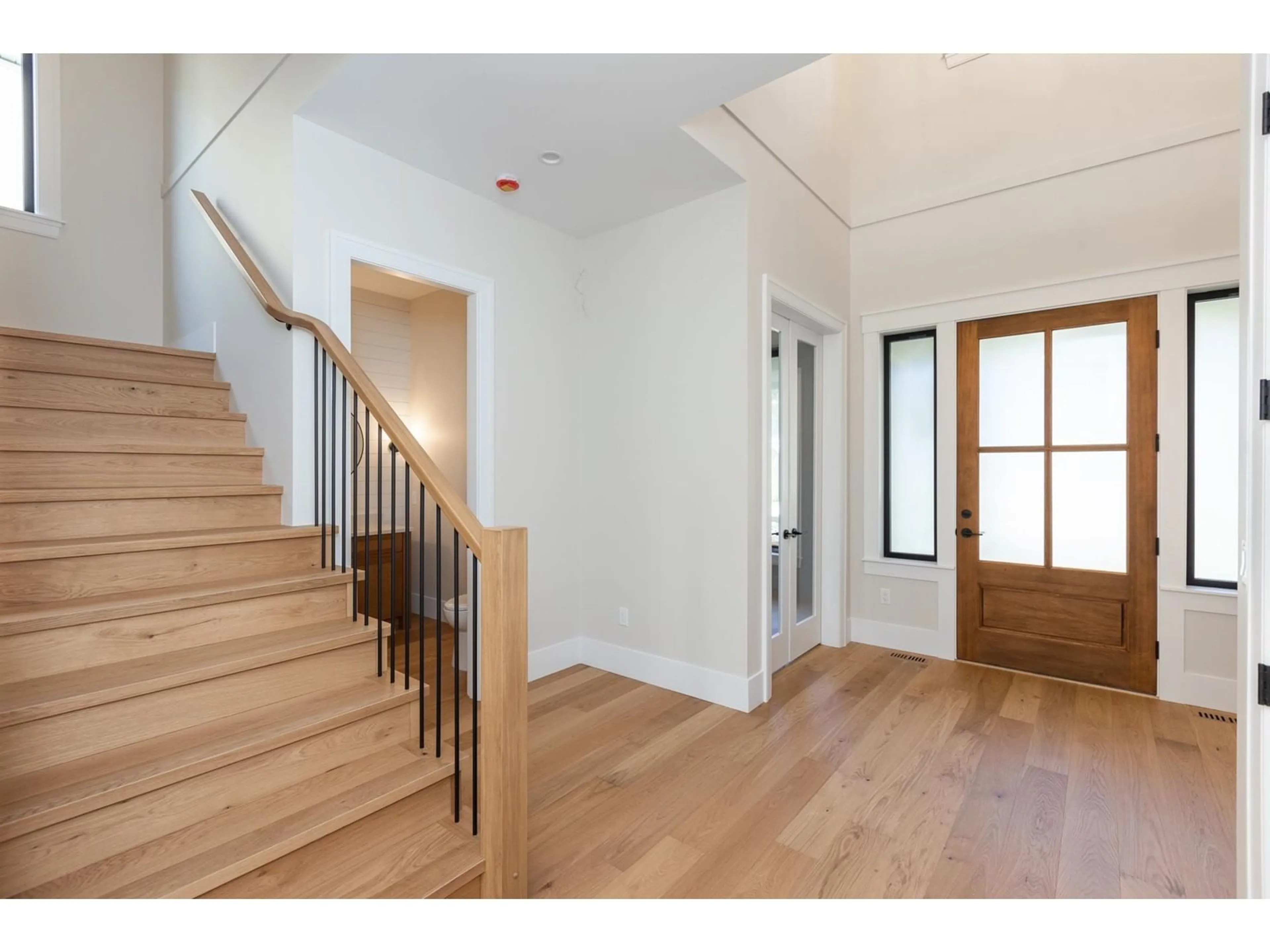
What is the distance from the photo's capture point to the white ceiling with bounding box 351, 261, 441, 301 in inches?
170

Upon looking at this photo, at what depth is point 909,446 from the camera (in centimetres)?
404

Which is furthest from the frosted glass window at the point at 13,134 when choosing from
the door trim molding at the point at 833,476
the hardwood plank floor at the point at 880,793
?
the door trim molding at the point at 833,476

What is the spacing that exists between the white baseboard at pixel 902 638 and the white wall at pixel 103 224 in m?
5.35

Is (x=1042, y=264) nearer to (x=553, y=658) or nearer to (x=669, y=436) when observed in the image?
(x=669, y=436)

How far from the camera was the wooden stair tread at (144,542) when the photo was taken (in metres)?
1.79

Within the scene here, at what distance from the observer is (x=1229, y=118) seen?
292 cm

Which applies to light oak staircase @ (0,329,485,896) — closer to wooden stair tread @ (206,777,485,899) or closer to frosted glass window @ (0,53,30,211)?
wooden stair tread @ (206,777,485,899)

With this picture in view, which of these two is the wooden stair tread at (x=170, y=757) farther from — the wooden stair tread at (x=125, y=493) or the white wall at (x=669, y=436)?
the white wall at (x=669, y=436)

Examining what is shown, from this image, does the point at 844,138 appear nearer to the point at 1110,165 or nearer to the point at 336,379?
the point at 1110,165

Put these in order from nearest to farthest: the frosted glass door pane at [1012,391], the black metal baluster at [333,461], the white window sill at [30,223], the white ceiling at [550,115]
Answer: the white ceiling at [550,115], the black metal baluster at [333,461], the frosted glass door pane at [1012,391], the white window sill at [30,223]

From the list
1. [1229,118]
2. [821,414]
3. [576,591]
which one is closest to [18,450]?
[576,591]

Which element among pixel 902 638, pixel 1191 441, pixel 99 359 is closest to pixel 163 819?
pixel 99 359

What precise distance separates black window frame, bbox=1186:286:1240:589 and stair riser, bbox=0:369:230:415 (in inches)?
198

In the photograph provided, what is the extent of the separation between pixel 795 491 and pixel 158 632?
3170 mm
